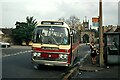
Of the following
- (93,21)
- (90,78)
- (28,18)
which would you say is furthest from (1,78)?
(28,18)

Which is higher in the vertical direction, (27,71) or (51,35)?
(51,35)

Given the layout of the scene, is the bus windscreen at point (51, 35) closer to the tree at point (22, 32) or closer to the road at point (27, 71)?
the road at point (27, 71)

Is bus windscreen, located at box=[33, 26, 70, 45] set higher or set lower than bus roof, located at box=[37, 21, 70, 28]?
lower

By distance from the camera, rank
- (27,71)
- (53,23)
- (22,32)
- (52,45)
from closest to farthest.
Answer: (27,71)
(52,45)
(53,23)
(22,32)

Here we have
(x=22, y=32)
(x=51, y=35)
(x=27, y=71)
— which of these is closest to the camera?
(x=27, y=71)

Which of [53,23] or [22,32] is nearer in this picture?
[53,23]

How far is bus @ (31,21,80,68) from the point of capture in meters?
15.7

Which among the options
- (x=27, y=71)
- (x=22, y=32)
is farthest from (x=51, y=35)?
(x=22, y=32)

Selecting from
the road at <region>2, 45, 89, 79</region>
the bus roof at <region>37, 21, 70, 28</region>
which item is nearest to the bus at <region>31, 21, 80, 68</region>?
the bus roof at <region>37, 21, 70, 28</region>

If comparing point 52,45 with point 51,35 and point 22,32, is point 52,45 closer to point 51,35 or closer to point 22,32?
point 51,35

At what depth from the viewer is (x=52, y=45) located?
15719 millimetres

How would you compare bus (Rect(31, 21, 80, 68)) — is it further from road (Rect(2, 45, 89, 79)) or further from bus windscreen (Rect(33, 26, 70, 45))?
road (Rect(2, 45, 89, 79))

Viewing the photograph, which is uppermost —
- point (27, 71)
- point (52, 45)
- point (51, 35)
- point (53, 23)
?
point (53, 23)

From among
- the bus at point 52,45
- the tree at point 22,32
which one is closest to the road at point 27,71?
the bus at point 52,45
